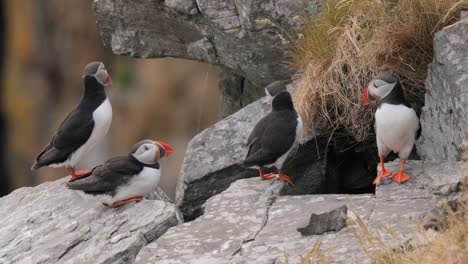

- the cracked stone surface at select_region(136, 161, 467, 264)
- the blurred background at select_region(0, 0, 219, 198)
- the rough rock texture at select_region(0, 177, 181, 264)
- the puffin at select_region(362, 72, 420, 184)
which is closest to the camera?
the cracked stone surface at select_region(136, 161, 467, 264)

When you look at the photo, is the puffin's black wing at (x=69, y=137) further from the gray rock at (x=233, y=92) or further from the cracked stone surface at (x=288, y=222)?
the gray rock at (x=233, y=92)

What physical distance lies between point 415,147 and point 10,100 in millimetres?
13948

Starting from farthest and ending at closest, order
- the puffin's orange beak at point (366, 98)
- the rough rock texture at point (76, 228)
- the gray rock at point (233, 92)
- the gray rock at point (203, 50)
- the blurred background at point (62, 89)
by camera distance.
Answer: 1. the blurred background at point (62, 89)
2. the gray rock at point (233, 92)
3. the gray rock at point (203, 50)
4. the puffin's orange beak at point (366, 98)
5. the rough rock texture at point (76, 228)

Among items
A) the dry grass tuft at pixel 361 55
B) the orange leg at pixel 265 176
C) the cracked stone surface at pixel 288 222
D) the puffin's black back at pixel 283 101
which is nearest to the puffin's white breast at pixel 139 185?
the cracked stone surface at pixel 288 222

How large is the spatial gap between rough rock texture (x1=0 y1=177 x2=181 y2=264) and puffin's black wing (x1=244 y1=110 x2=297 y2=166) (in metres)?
0.68

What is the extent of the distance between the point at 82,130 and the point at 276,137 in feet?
4.61

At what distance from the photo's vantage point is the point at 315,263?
5.33m

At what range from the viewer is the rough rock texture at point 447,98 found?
637 cm

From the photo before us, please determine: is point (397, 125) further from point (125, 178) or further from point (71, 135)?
point (71, 135)

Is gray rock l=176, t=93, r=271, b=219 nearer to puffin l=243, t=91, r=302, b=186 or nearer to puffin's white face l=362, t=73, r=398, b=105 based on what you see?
puffin l=243, t=91, r=302, b=186

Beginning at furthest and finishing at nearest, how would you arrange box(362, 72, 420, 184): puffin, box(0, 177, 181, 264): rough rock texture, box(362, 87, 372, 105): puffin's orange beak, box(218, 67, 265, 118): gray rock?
box(218, 67, 265, 118): gray rock < box(362, 87, 372, 105): puffin's orange beak < box(362, 72, 420, 184): puffin < box(0, 177, 181, 264): rough rock texture

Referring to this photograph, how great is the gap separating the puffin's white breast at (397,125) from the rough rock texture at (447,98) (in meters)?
0.25

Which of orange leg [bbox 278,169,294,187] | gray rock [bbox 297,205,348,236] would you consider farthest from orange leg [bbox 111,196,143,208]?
gray rock [bbox 297,205,348,236]

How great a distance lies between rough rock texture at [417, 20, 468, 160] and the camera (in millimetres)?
6371
